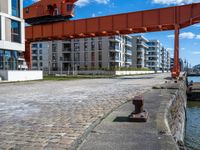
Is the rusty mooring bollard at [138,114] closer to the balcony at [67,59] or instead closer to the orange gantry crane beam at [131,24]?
the orange gantry crane beam at [131,24]

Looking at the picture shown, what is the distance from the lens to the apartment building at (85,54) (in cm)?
7962

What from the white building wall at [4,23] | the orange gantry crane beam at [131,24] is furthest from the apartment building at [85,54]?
the white building wall at [4,23]

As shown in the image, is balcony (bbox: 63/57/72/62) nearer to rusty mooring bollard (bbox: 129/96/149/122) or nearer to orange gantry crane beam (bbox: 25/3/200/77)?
orange gantry crane beam (bbox: 25/3/200/77)

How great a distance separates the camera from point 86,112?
8188 mm

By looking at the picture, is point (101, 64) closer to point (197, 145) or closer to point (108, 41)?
point (108, 41)

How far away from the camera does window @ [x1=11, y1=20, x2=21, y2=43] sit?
1268 inches

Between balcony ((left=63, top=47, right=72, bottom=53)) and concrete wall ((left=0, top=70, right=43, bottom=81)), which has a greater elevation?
balcony ((left=63, top=47, right=72, bottom=53))

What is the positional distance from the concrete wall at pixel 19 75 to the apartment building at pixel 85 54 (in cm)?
4018

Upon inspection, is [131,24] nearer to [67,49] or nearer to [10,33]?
[10,33]

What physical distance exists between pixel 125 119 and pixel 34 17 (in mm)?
46924

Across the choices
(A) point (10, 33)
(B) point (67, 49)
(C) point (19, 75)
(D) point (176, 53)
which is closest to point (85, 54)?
(B) point (67, 49)

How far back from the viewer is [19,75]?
31094mm

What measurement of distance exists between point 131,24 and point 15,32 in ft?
46.1

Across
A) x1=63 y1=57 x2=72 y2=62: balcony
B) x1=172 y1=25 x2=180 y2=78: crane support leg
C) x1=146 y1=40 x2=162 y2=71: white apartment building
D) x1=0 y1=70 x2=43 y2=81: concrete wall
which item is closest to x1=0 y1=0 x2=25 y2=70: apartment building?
x1=0 y1=70 x2=43 y2=81: concrete wall
